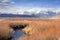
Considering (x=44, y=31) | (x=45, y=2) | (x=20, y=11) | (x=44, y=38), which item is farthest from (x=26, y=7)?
(x=44, y=38)

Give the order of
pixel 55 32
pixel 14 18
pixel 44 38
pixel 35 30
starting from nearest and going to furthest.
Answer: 1. pixel 44 38
2. pixel 55 32
3. pixel 35 30
4. pixel 14 18

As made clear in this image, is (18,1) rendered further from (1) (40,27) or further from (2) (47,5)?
(1) (40,27)

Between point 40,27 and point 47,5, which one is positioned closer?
point 40,27

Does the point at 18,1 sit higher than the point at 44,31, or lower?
higher

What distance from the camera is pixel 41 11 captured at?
5.99 metres

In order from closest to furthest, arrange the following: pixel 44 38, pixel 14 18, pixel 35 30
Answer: pixel 44 38, pixel 35 30, pixel 14 18

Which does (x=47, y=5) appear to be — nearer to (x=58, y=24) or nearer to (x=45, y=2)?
(x=45, y=2)

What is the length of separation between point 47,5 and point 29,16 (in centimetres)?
70

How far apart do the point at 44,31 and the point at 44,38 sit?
1.50ft

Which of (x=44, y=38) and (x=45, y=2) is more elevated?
(x=45, y=2)

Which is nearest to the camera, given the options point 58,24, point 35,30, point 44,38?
point 44,38

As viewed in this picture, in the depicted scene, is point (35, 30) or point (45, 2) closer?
point (35, 30)

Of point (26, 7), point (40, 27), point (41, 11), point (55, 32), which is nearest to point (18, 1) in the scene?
point (26, 7)

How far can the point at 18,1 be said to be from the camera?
584cm
